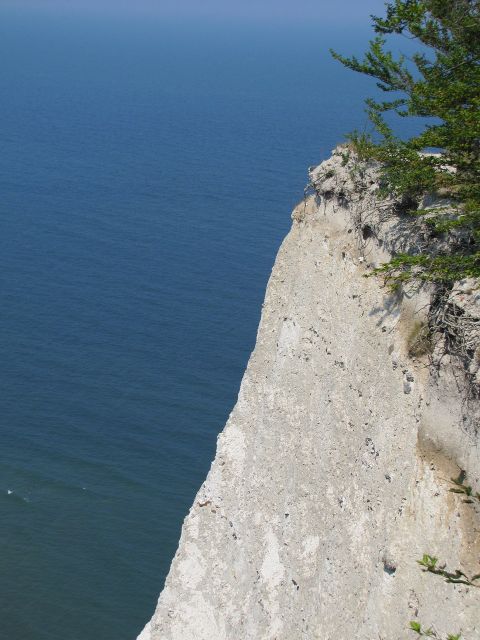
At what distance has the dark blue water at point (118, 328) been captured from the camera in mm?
36969

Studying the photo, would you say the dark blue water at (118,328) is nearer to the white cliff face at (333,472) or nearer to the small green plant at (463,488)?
the white cliff face at (333,472)

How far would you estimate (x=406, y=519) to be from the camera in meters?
14.1

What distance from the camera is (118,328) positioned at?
189 feet

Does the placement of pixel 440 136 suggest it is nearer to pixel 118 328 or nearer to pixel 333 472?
pixel 333 472

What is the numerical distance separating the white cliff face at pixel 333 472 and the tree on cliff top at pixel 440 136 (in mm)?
894

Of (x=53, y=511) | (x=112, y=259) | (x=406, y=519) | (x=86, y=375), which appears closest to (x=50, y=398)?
(x=86, y=375)

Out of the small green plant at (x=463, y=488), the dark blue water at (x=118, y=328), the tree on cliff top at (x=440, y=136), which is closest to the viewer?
the small green plant at (x=463, y=488)

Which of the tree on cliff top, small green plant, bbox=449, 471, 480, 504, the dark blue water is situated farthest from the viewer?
the dark blue water

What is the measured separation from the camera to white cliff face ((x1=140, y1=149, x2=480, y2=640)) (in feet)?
45.6

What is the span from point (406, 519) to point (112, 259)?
5672cm

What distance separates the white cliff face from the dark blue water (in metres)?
13.7

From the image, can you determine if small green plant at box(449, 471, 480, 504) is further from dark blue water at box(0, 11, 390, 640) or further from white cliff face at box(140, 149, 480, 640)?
dark blue water at box(0, 11, 390, 640)

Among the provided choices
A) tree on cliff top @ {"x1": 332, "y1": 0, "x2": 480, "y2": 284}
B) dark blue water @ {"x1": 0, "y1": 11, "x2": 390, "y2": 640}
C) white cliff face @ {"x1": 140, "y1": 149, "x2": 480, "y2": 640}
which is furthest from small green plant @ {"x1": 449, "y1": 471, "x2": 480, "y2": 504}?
dark blue water @ {"x1": 0, "y1": 11, "x2": 390, "y2": 640}

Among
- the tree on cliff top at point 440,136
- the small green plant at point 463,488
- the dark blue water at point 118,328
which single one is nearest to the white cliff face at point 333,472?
the small green plant at point 463,488
